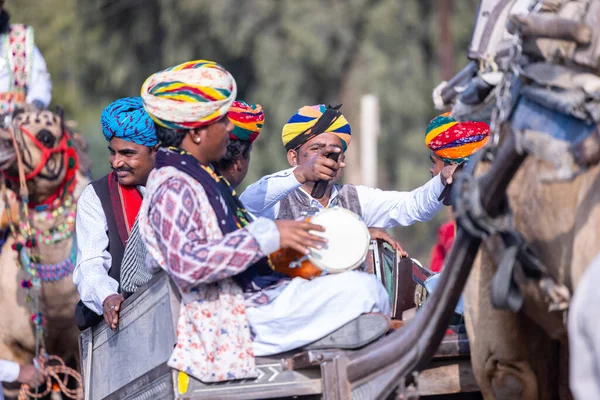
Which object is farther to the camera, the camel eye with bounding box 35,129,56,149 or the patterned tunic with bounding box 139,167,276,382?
the camel eye with bounding box 35,129,56,149

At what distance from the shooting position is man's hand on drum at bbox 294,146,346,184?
17.5 ft

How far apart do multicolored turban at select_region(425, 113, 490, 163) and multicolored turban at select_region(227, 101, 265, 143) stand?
103 cm

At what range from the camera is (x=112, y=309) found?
480 cm

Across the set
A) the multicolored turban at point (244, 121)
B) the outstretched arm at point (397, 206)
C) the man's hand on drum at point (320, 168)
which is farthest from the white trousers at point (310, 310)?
the outstretched arm at point (397, 206)

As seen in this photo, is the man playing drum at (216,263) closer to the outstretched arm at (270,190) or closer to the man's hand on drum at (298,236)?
the man's hand on drum at (298,236)

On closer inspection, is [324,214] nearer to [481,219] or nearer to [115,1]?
[481,219]

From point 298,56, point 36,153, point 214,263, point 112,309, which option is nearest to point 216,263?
point 214,263

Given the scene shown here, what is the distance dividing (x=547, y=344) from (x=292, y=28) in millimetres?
15130

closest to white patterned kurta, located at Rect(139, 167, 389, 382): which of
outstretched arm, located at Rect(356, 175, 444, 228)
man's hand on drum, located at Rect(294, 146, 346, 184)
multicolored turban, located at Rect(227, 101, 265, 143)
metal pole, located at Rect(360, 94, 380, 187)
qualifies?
man's hand on drum, located at Rect(294, 146, 346, 184)

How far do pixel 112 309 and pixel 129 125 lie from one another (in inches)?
47.1

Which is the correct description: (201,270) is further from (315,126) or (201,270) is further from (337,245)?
(315,126)

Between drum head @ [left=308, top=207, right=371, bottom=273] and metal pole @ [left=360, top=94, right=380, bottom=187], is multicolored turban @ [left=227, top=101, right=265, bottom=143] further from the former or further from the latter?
metal pole @ [left=360, top=94, right=380, bottom=187]

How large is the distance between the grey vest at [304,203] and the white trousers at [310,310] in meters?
1.61

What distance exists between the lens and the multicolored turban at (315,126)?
5.96m
